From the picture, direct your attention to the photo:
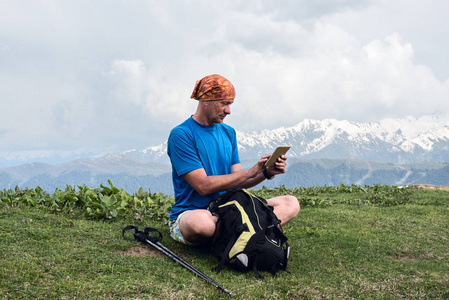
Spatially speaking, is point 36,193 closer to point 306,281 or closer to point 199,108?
point 199,108

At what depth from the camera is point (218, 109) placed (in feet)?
18.9

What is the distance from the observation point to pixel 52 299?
4.02 meters

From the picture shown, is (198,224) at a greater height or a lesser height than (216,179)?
lesser

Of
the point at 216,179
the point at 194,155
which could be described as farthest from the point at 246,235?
the point at 194,155

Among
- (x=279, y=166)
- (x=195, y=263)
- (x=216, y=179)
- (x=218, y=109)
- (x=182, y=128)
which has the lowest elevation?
(x=195, y=263)

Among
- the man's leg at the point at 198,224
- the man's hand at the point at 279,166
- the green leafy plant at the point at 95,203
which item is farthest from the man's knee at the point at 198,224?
the green leafy plant at the point at 95,203

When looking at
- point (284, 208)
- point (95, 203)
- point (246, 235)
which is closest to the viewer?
point (246, 235)

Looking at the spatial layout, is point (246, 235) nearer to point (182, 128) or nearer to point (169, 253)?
point (169, 253)

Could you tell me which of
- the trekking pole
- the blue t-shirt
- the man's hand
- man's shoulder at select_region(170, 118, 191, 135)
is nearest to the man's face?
the blue t-shirt

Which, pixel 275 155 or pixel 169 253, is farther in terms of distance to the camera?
pixel 169 253

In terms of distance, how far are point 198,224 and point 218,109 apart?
1744 millimetres

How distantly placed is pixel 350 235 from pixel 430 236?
5.81ft

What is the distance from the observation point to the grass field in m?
4.44

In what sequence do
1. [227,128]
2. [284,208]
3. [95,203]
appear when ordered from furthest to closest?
[95,203], [227,128], [284,208]
